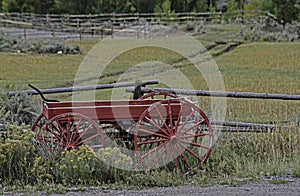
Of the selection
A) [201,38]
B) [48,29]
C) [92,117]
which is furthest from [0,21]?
[92,117]

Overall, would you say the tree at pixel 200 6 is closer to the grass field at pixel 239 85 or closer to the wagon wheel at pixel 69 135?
the grass field at pixel 239 85

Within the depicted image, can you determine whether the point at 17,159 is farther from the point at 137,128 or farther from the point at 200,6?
the point at 200,6

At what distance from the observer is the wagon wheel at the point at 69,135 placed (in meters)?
7.59

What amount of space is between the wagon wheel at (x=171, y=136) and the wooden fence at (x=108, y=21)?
3432 cm

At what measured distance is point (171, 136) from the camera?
7719 millimetres

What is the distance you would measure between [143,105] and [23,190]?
Answer: 2161mm

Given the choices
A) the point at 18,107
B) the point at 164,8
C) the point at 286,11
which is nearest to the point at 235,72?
the point at 18,107

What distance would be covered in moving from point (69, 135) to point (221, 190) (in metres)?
2.43

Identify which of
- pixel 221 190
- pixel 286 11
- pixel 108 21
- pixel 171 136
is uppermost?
pixel 286 11

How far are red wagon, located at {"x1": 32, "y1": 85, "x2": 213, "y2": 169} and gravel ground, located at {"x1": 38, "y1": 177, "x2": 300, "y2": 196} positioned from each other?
98 cm

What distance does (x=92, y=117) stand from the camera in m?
7.71

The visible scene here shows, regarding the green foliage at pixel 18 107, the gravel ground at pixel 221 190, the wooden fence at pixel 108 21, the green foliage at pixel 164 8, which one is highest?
the green foliage at pixel 164 8

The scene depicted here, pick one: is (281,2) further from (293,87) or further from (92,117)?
(92,117)

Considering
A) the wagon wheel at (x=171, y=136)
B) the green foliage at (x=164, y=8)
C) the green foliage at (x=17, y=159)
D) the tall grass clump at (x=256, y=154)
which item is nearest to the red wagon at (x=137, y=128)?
the wagon wheel at (x=171, y=136)
